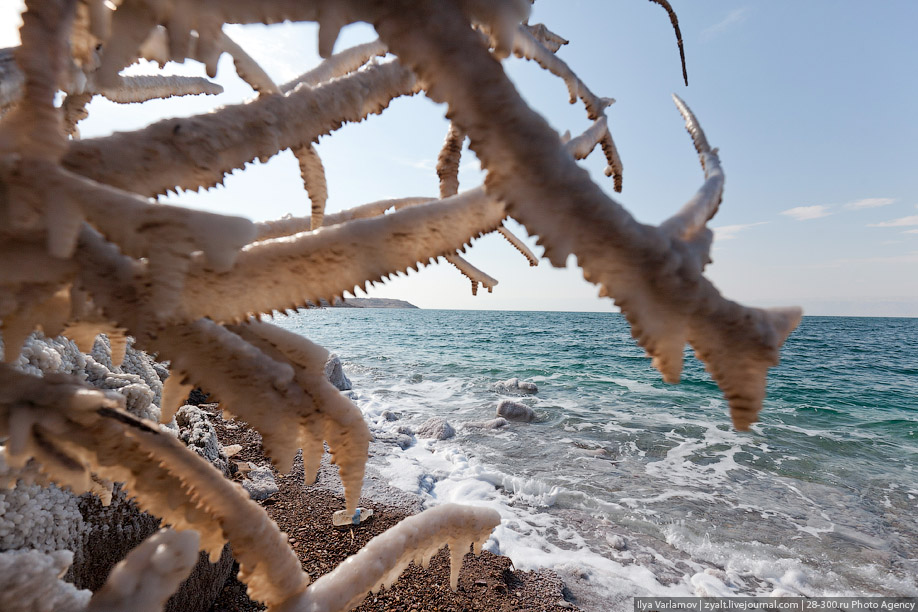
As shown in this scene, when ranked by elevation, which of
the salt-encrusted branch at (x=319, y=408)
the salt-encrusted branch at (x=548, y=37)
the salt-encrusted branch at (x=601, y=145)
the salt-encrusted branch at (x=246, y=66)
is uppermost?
the salt-encrusted branch at (x=548, y=37)

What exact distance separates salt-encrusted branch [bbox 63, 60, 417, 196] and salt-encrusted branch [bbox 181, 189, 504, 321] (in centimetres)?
19

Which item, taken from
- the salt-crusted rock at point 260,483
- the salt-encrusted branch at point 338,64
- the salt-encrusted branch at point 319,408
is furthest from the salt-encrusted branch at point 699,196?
the salt-crusted rock at point 260,483

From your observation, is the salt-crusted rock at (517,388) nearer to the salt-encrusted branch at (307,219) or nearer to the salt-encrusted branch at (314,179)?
the salt-encrusted branch at (307,219)

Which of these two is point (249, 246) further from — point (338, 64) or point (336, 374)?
point (336, 374)

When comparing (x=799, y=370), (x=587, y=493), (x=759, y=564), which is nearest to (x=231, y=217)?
(x=759, y=564)

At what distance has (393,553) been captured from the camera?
130 cm

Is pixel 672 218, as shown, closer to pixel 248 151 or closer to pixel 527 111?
pixel 527 111

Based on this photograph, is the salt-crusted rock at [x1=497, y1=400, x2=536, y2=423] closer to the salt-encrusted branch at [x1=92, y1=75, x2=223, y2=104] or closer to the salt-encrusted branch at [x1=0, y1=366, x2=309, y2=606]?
the salt-encrusted branch at [x1=92, y1=75, x2=223, y2=104]

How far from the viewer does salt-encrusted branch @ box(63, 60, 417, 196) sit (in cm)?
78

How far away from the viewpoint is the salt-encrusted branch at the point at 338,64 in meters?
1.34

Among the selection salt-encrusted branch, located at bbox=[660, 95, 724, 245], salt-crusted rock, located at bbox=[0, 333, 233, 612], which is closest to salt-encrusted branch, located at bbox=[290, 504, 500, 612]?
salt-crusted rock, located at bbox=[0, 333, 233, 612]

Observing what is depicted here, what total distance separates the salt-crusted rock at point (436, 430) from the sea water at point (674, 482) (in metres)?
0.30

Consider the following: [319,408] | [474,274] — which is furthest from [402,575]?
[319,408]

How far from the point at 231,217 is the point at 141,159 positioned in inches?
13.0
